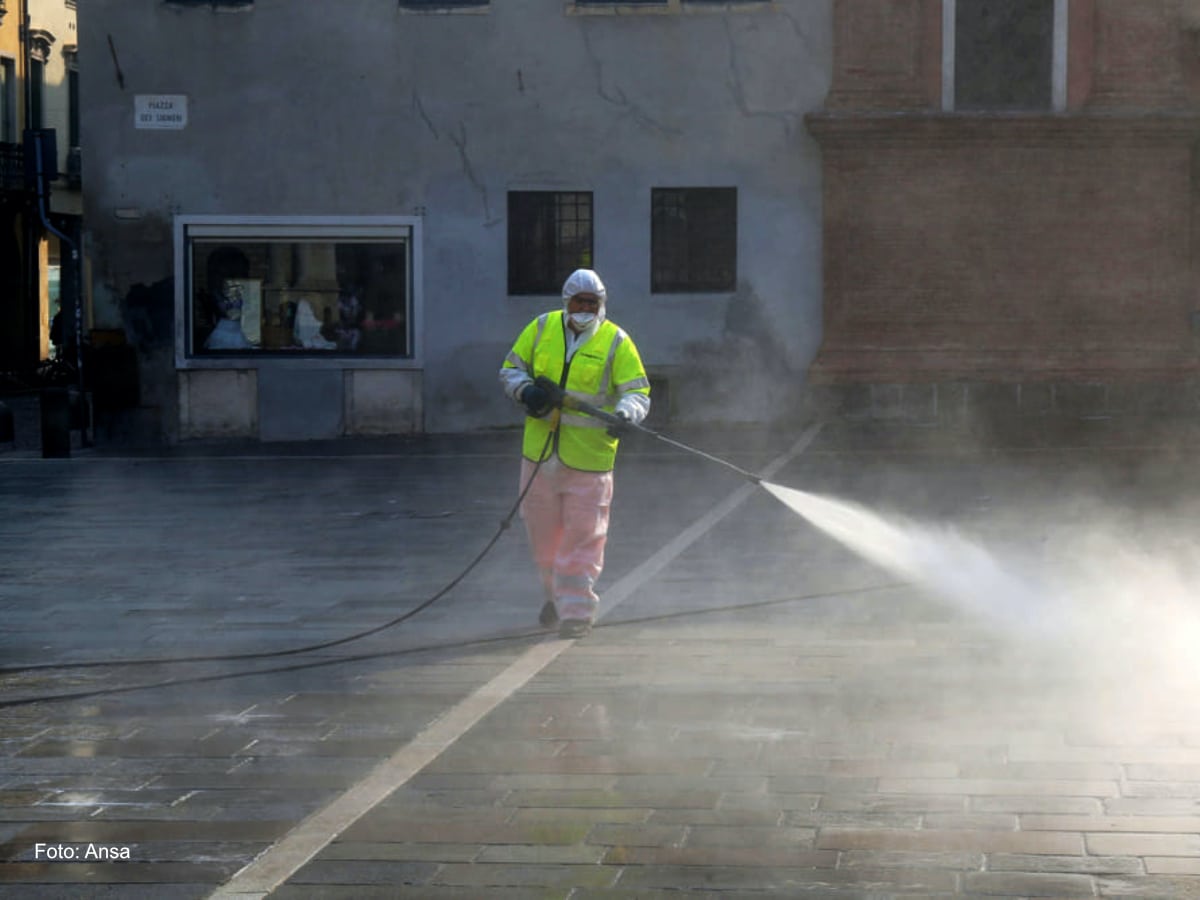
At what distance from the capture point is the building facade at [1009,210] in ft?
76.6

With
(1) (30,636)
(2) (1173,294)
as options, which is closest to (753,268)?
(2) (1173,294)

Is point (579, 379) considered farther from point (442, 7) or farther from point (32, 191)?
point (32, 191)

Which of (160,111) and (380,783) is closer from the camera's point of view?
(380,783)

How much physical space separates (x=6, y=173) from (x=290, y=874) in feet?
119

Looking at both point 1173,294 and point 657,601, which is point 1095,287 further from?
point 657,601

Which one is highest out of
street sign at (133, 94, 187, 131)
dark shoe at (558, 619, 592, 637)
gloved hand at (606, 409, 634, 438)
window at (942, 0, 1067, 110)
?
window at (942, 0, 1067, 110)

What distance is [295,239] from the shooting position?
78.8 feet

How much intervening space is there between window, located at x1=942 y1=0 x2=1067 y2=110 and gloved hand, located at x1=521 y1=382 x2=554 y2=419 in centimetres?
1477

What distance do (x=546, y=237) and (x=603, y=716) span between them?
16559mm

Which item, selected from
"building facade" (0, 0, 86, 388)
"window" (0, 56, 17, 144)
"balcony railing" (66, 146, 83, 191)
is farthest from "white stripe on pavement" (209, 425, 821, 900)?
"balcony railing" (66, 146, 83, 191)

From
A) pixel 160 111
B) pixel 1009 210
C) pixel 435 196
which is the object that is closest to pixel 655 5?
pixel 435 196

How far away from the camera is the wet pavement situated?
5.66 meters

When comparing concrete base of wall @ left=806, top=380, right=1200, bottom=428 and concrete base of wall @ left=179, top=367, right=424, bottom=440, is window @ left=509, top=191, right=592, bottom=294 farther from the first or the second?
concrete base of wall @ left=806, top=380, right=1200, bottom=428

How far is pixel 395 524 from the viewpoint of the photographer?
14.9 meters
